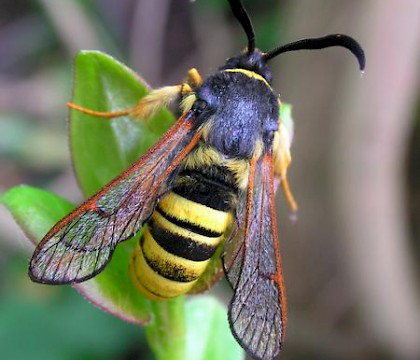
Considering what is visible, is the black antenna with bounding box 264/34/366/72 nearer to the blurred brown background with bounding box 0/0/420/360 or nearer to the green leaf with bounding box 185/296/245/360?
the green leaf with bounding box 185/296/245/360

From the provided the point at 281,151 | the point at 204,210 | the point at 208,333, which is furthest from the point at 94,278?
the point at 281,151

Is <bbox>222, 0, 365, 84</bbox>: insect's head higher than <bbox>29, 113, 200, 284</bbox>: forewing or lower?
higher

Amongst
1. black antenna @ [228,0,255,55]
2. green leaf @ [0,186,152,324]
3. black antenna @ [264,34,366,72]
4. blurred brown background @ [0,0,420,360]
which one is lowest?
blurred brown background @ [0,0,420,360]

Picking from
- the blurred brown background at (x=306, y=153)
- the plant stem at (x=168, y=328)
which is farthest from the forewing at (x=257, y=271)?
the blurred brown background at (x=306, y=153)

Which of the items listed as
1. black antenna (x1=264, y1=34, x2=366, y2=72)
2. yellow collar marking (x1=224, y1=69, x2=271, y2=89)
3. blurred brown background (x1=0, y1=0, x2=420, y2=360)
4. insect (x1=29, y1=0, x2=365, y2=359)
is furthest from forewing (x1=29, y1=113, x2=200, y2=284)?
blurred brown background (x1=0, y1=0, x2=420, y2=360)

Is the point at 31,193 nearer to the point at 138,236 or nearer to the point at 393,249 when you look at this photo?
the point at 138,236

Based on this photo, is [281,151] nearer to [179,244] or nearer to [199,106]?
[199,106]
